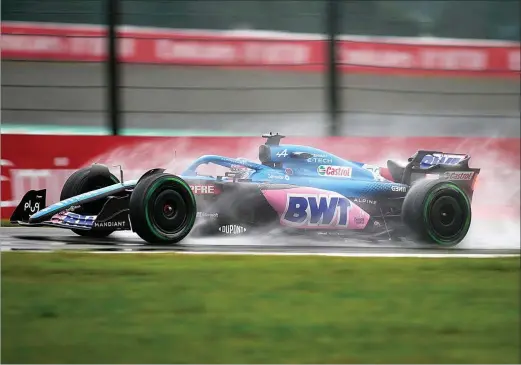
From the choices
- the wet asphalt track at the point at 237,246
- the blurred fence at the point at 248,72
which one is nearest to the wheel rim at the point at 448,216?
the wet asphalt track at the point at 237,246

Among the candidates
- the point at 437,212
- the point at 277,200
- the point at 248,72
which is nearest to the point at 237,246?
the point at 277,200

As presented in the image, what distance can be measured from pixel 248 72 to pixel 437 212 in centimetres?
340

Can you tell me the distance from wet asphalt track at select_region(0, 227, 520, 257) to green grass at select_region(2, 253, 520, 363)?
504 millimetres

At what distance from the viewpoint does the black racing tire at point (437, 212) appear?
8.05 m

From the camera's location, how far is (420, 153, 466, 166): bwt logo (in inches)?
331

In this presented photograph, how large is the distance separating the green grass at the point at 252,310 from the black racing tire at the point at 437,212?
1147 millimetres

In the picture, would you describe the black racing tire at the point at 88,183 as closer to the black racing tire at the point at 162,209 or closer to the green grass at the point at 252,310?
the black racing tire at the point at 162,209

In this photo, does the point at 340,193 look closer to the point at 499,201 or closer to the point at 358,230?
the point at 358,230

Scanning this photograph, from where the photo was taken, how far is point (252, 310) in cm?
497

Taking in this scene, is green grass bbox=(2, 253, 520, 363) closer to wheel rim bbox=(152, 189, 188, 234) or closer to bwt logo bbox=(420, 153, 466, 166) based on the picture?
wheel rim bbox=(152, 189, 188, 234)

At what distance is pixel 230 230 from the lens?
25.7 ft

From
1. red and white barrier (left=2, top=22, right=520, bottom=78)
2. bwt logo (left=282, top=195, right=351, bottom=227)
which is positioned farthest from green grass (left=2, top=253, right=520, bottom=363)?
red and white barrier (left=2, top=22, right=520, bottom=78)

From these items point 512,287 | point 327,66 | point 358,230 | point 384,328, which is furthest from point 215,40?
point 384,328

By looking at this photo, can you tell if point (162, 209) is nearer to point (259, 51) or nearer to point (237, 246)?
point (237, 246)
